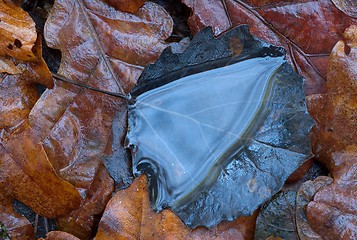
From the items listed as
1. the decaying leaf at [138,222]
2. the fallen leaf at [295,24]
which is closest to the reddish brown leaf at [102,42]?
the fallen leaf at [295,24]

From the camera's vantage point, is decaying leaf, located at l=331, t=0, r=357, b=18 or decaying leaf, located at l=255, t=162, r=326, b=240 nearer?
decaying leaf, located at l=255, t=162, r=326, b=240

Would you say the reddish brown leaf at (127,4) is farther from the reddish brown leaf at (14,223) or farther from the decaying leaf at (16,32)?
the reddish brown leaf at (14,223)

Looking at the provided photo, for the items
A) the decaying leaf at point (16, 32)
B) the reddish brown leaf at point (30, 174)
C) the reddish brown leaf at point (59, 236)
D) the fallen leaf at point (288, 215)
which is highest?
the decaying leaf at point (16, 32)

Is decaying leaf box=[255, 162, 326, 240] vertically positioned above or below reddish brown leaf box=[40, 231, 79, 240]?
below

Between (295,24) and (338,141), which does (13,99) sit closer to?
(295,24)

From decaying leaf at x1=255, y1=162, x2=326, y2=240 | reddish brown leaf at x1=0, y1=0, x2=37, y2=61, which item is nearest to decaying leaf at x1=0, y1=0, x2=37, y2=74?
reddish brown leaf at x1=0, y1=0, x2=37, y2=61

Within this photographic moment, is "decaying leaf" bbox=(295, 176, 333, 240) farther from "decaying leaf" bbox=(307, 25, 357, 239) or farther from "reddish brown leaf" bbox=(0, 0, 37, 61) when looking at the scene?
"reddish brown leaf" bbox=(0, 0, 37, 61)
